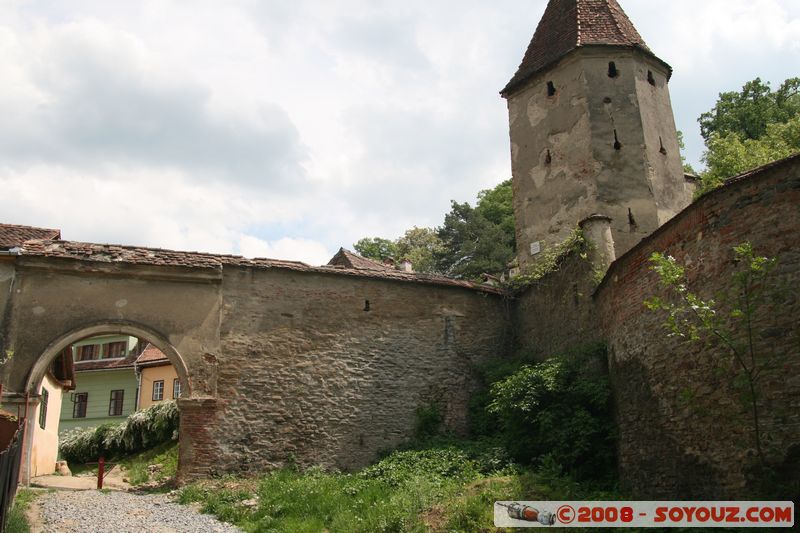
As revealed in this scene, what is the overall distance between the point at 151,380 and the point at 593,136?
893 inches

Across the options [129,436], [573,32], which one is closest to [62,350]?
[129,436]

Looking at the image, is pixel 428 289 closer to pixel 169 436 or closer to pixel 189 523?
pixel 189 523

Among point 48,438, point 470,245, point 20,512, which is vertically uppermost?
point 470,245

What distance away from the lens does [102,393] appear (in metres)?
33.2

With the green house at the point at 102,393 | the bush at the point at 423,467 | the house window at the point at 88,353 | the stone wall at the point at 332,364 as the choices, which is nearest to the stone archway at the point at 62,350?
the stone wall at the point at 332,364

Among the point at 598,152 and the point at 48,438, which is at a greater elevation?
the point at 598,152

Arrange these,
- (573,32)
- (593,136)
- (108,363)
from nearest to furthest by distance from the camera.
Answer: (593,136), (573,32), (108,363)

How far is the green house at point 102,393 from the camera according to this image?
32531 mm

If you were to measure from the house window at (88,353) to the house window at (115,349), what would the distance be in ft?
1.65

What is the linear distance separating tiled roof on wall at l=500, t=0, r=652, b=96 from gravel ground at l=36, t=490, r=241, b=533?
48.2 ft

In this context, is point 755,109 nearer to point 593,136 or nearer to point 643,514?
point 593,136

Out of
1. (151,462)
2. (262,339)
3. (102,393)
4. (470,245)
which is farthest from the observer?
(470,245)

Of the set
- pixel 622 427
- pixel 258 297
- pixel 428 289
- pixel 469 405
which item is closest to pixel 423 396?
pixel 469 405

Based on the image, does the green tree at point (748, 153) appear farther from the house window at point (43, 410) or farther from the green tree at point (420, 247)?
the green tree at point (420, 247)
